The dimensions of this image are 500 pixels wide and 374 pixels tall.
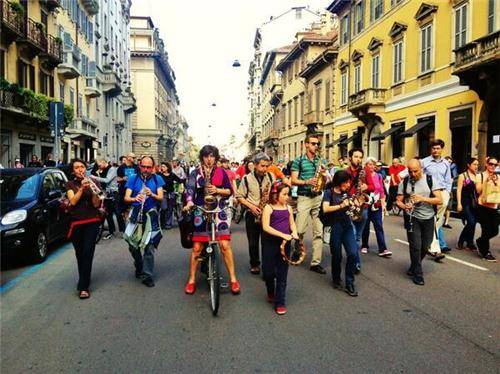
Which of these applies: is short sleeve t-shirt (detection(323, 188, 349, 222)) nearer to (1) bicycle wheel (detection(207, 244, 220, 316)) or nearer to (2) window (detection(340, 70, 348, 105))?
(1) bicycle wheel (detection(207, 244, 220, 316))

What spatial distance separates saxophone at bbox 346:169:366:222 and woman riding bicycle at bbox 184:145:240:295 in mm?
1588

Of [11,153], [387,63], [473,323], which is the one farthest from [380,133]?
[473,323]

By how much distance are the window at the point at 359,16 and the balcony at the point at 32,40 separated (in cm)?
1834

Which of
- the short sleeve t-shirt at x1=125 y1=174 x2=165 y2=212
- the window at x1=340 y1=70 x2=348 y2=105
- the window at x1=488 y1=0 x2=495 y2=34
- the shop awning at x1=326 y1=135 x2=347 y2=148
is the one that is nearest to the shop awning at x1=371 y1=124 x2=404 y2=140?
the shop awning at x1=326 y1=135 x2=347 y2=148

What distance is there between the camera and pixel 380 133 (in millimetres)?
27594

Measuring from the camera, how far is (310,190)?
7.56 meters

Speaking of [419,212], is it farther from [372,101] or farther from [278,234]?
[372,101]

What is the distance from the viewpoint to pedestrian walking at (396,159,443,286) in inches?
267

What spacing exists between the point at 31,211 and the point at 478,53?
15486 mm

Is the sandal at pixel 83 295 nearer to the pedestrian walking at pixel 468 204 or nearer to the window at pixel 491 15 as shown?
the pedestrian walking at pixel 468 204

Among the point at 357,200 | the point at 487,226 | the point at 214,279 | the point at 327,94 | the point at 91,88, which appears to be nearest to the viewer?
the point at 214,279

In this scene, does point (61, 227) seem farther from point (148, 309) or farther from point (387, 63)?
point (387, 63)

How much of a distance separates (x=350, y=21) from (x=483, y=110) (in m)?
16.3

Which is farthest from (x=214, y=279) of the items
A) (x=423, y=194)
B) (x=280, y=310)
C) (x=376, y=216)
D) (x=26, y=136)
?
(x=26, y=136)
